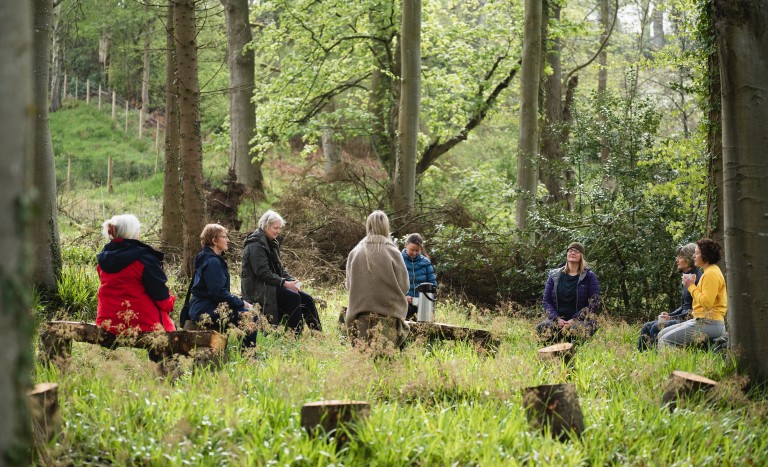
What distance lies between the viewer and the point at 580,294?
1021cm

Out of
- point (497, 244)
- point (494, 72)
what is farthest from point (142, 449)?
point (494, 72)

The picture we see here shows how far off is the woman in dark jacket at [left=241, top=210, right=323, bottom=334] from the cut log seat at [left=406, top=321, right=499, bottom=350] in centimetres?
156

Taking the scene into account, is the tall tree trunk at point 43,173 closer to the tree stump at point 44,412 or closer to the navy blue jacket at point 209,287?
the navy blue jacket at point 209,287

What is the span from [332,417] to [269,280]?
470cm

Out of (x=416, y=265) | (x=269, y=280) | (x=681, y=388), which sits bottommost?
(x=681, y=388)

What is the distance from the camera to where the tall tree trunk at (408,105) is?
639 inches

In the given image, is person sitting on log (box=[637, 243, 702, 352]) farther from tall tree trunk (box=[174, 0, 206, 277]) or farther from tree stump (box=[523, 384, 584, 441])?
tall tree trunk (box=[174, 0, 206, 277])

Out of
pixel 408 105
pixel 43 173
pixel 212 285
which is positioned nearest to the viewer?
pixel 212 285

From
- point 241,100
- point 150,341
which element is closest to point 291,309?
point 150,341

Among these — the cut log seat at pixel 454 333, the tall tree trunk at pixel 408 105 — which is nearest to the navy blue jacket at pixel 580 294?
the cut log seat at pixel 454 333

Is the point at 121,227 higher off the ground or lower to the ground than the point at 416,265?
higher

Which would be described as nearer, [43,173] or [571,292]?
[43,173]

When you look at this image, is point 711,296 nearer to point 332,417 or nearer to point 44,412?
point 332,417

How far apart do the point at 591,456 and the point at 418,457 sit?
1170mm
